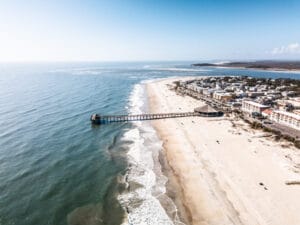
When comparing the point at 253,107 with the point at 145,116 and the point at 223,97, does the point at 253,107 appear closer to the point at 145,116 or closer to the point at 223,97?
the point at 223,97

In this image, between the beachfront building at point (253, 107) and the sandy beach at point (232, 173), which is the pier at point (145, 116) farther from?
the sandy beach at point (232, 173)

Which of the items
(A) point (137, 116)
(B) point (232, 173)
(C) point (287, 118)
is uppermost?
(C) point (287, 118)

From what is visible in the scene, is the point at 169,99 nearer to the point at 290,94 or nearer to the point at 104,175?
the point at 290,94

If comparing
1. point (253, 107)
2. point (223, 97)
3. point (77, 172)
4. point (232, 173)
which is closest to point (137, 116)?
point (77, 172)

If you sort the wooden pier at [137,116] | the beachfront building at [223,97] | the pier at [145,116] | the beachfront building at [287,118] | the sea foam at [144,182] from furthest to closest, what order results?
the beachfront building at [223,97] < the pier at [145,116] < the wooden pier at [137,116] < the beachfront building at [287,118] < the sea foam at [144,182]

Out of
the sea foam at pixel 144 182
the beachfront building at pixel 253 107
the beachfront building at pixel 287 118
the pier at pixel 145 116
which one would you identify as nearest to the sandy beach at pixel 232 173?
the sea foam at pixel 144 182

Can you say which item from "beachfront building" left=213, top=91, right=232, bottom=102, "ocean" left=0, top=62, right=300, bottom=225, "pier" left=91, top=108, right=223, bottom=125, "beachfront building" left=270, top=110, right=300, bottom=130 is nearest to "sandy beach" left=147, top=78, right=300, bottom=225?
"ocean" left=0, top=62, right=300, bottom=225

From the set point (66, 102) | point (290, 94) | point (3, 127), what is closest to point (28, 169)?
point (3, 127)
